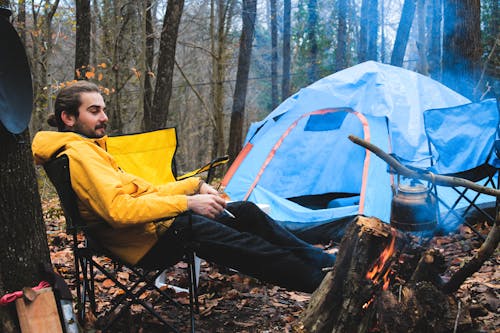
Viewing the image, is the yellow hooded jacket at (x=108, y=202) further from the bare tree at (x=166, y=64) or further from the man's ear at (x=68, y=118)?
the bare tree at (x=166, y=64)

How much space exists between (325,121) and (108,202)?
3.55 m

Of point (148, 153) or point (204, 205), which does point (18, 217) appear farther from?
point (148, 153)

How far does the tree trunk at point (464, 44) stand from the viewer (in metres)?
6.40

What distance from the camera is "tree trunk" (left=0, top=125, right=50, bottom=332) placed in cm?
216

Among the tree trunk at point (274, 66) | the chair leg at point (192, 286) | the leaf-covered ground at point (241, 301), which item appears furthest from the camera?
the tree trunk at point (274, 66)

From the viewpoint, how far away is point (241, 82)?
35.6 ft

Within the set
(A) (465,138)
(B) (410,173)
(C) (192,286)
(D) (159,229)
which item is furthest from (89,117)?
(A) (465,138)

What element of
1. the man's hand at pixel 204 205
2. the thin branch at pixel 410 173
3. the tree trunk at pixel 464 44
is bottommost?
the man's hand at pixel 204 205

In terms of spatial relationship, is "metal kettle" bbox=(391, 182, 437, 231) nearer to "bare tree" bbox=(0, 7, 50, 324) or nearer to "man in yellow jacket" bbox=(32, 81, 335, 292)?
"man in yellow jacket" bbox=(32, 81, 335, 292)

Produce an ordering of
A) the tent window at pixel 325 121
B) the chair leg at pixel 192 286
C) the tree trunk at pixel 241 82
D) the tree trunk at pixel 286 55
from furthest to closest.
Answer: the tree trunk at pixel 286 55
the tree trunk at pixel 241 82
the tent window at pixel 325 121
the chair leg at pixel 192 286

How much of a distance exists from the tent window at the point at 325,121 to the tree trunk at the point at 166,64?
3058 mm

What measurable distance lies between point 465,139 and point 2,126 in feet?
12.1

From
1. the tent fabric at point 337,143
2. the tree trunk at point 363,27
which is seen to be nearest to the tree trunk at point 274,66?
the tree trunk at point 363,27

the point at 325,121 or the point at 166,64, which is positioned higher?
the point at 166,64
